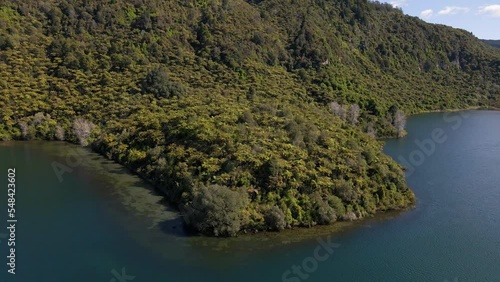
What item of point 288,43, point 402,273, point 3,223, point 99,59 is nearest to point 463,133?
point 288,43

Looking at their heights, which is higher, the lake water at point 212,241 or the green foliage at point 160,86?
the green foliage at point 160,86

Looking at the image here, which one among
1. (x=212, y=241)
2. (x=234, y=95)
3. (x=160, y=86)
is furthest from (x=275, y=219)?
(x=160, y=86)

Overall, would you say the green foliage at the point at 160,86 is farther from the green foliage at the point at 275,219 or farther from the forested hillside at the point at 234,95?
the green foliage at the point at 275,219

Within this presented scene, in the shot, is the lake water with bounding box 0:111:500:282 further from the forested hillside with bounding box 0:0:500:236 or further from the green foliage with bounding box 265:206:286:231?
the forested hillside with bounding box 0:0:500:236

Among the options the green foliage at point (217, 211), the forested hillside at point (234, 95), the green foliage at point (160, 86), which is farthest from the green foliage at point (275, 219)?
the green foliage at point (160, 86)

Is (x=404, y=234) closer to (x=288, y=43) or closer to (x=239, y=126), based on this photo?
(x=239, y=126)
